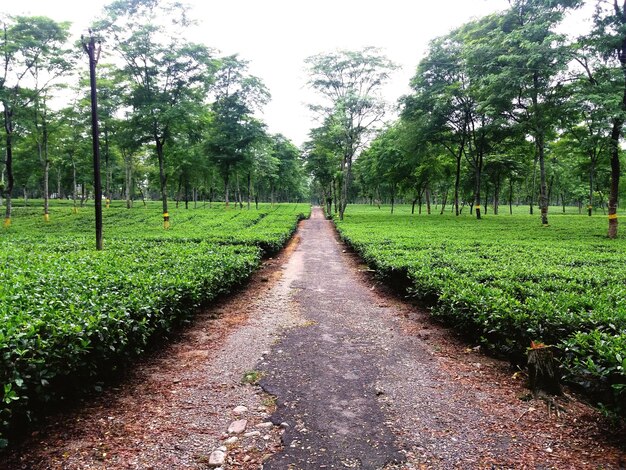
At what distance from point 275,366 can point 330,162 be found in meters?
32.9

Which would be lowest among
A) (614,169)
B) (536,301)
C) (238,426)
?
(238,426)

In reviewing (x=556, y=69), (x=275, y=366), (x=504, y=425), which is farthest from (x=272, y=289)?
(x=556, y=69)

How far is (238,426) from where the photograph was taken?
2.97 m

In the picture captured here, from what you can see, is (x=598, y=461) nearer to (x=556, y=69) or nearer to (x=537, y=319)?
(x=537, y=319)

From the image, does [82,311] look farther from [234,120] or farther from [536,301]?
[234,120]

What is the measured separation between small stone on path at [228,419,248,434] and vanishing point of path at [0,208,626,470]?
0.02 meters

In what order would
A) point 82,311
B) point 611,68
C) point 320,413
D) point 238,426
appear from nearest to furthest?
1. point 238,426
2. point 320,413
3. point 82,311
4. point 611,68

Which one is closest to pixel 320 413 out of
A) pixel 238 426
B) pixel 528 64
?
pixel 238 426

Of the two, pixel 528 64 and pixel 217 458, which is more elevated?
pixel 528 64

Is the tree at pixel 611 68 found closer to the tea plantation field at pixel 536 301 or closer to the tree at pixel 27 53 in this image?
the tea plantation field at pixel 536 301

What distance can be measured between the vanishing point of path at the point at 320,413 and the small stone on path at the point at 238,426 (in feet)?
0.07

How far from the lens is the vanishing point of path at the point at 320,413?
2.54 m

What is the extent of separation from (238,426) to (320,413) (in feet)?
2.32

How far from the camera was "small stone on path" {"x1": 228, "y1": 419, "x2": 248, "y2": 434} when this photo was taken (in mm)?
2896
